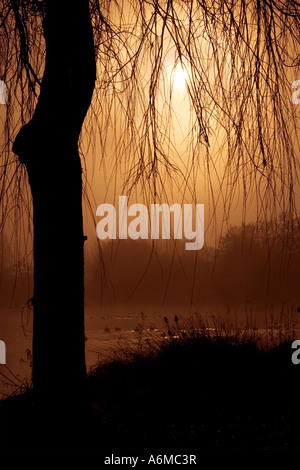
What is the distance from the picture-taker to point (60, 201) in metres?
2.79

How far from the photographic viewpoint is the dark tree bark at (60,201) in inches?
109

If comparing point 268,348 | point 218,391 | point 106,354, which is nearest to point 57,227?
point 218,391

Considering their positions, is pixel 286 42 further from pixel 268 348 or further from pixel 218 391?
pixel 268 348

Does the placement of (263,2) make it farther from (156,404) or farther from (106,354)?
(106,354)

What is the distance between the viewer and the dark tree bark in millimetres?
2762

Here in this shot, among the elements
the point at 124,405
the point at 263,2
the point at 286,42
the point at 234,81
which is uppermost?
the point at 263,2

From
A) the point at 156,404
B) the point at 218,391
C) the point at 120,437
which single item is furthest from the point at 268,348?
the point at 120,437

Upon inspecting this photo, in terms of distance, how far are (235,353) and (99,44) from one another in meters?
2.90

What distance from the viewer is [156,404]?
375 cm

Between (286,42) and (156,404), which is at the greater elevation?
(286,42)

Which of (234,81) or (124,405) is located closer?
(234,81)

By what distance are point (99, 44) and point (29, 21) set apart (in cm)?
47
